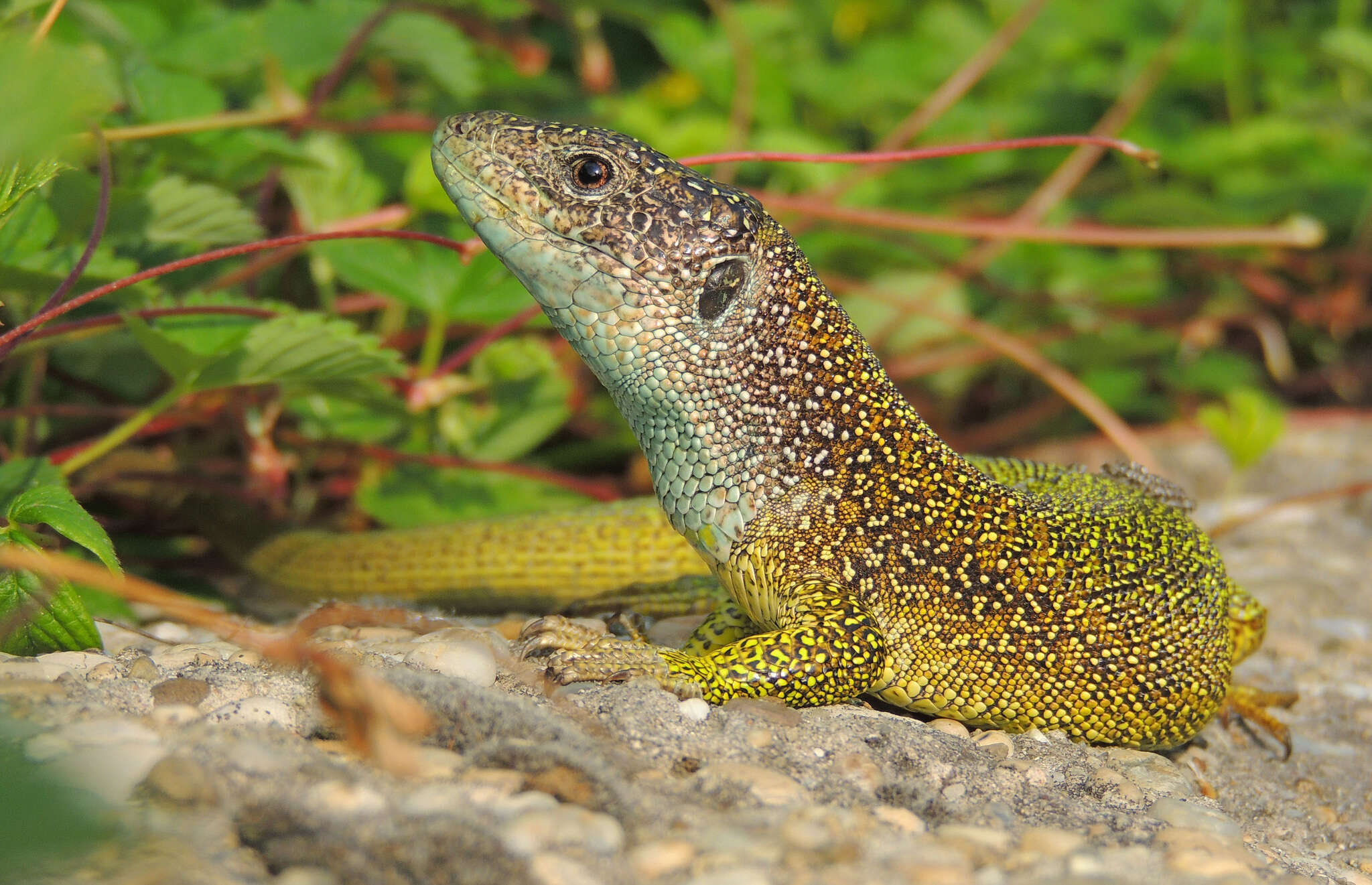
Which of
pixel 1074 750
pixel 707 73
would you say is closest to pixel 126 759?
pixel 1074 750

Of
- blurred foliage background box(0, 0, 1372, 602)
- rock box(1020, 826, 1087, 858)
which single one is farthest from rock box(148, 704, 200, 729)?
rock box(1020, 826, 1087, 858)

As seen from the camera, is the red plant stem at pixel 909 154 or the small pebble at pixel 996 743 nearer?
the small pebble at pixel 996 743

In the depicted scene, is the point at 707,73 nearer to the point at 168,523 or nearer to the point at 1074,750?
the point at 168,523

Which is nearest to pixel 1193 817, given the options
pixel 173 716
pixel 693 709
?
pixel 693 709

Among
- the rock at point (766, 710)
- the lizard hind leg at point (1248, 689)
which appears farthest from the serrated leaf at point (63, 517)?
the lizard hind leg at point (1248, 689)

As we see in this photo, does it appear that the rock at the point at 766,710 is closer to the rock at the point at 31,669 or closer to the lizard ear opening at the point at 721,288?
the lizard ear opening at the point at 721,288

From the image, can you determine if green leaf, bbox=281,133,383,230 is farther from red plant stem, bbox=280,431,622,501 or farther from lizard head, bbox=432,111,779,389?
lizard head, bbox=432,111,779,389

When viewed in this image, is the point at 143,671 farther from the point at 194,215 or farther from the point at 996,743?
the point at 996,743
